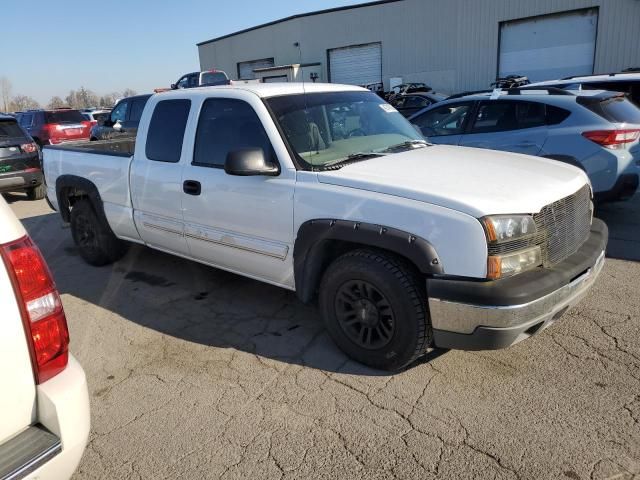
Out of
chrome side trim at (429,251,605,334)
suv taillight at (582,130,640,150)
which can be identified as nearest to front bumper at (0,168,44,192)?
chrome side trim at (429,251,605,334)

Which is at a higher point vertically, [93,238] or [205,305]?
[93,238]

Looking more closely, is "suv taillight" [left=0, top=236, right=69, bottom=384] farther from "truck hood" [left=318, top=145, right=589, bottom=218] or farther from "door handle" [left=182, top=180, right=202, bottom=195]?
"door handle" [left=182, top=180, right=202, bottom=195]

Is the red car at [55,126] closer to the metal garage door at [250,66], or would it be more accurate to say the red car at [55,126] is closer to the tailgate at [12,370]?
the tailgate at [12,370]

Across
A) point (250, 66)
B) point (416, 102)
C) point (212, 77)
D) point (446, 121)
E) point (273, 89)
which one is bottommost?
point (446, 121)

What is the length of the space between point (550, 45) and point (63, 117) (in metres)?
18.6

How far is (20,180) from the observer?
375 inches

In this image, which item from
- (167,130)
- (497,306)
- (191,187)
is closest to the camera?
(497,306)

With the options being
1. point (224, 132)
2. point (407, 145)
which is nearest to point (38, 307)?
point (224, 132)

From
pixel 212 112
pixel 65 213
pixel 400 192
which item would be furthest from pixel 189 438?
pixel 65 213

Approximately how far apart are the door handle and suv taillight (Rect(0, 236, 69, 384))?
2.17 m

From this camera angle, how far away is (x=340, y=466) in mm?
2520

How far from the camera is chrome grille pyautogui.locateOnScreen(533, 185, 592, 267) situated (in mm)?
2961

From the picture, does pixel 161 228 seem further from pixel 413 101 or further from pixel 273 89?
pixel 413 101

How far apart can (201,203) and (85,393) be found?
7.41ft
